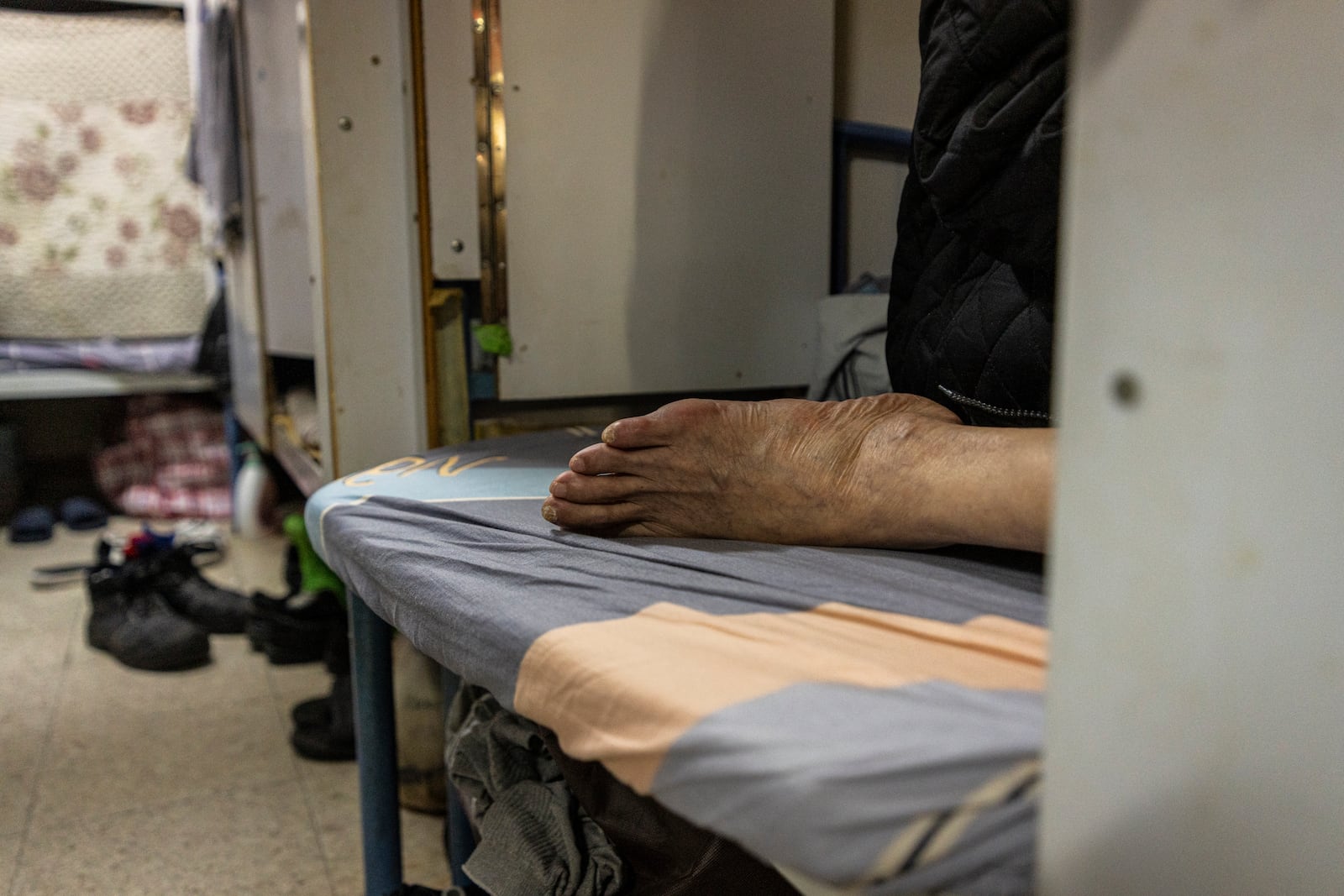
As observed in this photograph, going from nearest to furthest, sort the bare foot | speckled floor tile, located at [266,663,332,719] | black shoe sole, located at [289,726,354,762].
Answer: the bare foot
black shoe sole, located at [289,726,354,762]
speckled floor tile, located at [266,663,332,719]

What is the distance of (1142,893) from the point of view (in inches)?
12.5

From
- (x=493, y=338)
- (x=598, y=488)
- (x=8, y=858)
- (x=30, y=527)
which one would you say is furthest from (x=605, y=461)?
(x=30, y=527)

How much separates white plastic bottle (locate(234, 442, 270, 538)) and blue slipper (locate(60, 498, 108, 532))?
486mm

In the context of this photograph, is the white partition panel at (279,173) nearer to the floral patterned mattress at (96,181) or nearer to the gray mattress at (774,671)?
the gray mattress at (774,671)

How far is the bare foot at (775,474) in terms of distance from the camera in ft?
2.23

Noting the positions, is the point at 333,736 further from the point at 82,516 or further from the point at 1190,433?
the point at 82,516

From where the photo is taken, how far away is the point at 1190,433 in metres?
0.29

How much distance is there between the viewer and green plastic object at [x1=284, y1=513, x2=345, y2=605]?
5.97 feet

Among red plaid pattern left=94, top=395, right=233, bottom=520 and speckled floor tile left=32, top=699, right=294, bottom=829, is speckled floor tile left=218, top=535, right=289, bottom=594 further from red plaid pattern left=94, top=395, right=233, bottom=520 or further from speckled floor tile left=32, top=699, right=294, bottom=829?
speckled floor tile left=32, top=699, right=294, bottom=829

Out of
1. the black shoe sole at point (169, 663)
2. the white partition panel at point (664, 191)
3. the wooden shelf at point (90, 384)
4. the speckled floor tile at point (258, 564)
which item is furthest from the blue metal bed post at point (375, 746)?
the wooden shelf at point (90, 384)

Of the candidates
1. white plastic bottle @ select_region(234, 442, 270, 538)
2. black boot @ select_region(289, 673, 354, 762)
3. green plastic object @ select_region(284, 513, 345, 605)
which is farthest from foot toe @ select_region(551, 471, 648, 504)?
white plastic bottle @ select_region(234, 442, 270, 538)

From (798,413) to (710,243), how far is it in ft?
2.47

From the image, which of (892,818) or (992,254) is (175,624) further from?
(892,818)

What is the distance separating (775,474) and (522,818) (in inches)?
14.9
